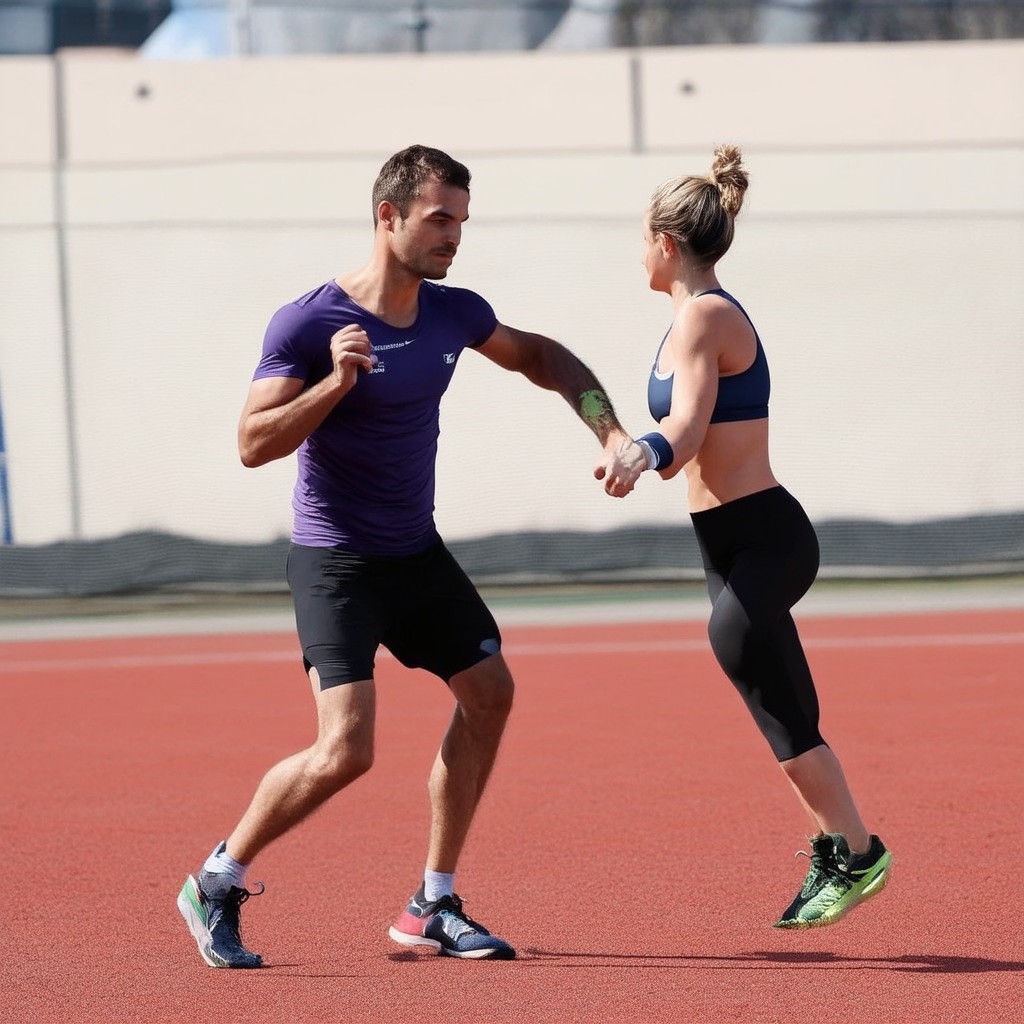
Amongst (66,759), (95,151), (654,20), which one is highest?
(654,20)

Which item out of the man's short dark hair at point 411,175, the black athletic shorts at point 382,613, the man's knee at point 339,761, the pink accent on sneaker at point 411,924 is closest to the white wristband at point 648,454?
the black athletic shorts at point 382,613

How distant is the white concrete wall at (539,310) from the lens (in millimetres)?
Answer: 14773

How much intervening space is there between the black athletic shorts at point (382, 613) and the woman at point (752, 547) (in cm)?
66

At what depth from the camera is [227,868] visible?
435cm

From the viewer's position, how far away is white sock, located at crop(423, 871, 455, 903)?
4543 millimetres

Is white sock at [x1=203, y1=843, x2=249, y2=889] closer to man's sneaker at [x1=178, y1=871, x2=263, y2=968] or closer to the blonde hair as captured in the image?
man's sneaker at [x1=178, y1=871, x2=263, y2=968]

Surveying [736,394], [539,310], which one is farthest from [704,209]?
[539,310]

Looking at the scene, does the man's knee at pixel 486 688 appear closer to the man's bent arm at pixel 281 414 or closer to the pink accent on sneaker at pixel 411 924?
the pink accent on sneaker at pixel 411 924

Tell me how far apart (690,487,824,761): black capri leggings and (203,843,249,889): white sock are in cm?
135

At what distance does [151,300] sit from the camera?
49.5ft

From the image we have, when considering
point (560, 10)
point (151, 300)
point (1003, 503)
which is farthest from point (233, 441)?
point (1003, 503)

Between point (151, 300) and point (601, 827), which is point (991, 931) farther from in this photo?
point (151, 300)

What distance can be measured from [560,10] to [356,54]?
6.73 feet

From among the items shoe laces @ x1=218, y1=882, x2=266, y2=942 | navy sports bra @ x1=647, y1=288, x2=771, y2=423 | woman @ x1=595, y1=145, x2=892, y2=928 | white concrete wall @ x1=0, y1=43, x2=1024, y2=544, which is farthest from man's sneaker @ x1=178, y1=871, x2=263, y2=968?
white concrete wall @ x1=0, y1=43, x2=1024, y2=544
